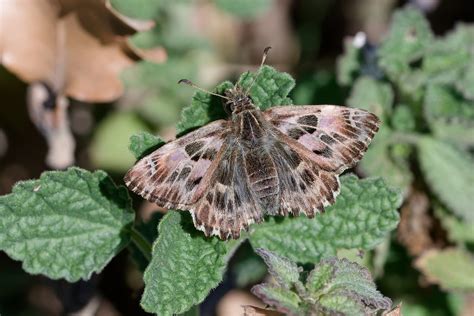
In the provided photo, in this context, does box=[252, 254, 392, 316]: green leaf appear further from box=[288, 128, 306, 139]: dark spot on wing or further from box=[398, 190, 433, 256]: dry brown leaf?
box=[398, 190, 433, 256]: dry brown leaf

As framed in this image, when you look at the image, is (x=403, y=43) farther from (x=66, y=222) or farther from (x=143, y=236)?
(x=66, y=222)

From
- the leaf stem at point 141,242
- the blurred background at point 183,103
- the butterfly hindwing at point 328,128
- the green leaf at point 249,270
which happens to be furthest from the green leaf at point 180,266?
the green leaf at point 249,270

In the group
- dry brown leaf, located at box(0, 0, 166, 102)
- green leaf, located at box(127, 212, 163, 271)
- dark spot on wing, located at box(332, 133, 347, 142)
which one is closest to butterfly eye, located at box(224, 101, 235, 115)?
dark spot on wing, located at box(332, 133, 347, 142)

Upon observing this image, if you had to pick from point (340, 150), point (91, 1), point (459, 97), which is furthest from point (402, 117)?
point (91, 1)

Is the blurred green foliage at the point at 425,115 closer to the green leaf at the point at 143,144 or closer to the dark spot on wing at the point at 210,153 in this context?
the dark spot on wing at the point at 210,153

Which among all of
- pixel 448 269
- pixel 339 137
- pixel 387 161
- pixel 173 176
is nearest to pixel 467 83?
pixel 387 161

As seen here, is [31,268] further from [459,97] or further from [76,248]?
[459,97]
